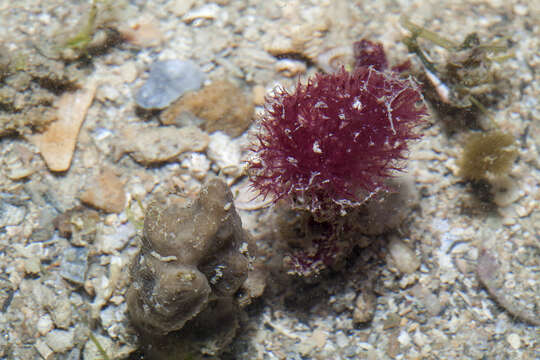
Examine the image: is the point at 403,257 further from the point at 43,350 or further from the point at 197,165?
the point at 43,350

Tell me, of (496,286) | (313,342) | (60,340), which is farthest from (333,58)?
(60,340)

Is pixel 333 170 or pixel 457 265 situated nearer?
pixel 333 170

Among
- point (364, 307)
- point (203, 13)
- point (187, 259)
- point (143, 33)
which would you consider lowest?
point (364, 307)

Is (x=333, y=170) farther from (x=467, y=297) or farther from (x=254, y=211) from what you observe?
(x=467, y=297)

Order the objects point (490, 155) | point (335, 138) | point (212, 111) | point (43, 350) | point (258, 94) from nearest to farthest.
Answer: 1. point (335, 138)
2. point (43, 350)
3. point (490, 155)
4. point (212, 111)
5. point (258, 94)

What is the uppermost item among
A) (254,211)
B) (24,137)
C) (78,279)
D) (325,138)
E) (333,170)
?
(325,138)

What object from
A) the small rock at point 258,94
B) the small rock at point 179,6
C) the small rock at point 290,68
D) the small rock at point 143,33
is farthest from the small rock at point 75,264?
the small rock at point 179,6

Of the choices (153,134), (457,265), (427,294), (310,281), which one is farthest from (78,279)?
(457,265)

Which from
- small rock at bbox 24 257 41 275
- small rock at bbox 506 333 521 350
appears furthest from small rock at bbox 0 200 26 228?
small rock at bbox 506 333 521 350
